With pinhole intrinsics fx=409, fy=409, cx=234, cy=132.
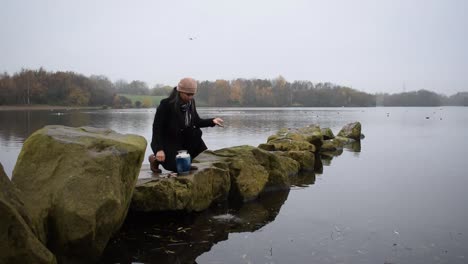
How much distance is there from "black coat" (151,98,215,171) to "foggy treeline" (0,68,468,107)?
10992 cm

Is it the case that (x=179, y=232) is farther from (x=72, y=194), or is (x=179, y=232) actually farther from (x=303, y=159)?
(x=303, y=159)

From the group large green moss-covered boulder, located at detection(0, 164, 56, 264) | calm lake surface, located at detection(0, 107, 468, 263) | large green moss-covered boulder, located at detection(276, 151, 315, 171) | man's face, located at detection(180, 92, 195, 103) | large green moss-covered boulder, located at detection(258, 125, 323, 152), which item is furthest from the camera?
large green moss-covered boulder, located at detection(258, 125, 323, 152)

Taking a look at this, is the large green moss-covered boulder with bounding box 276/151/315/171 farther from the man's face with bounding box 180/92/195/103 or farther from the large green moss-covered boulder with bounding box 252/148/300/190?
the man's face with bounding box 180/92/195/103

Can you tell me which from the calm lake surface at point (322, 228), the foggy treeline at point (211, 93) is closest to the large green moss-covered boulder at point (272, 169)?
the calm lake surface at point (322, 228)

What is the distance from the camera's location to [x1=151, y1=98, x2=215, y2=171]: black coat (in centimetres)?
897

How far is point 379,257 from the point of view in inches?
276

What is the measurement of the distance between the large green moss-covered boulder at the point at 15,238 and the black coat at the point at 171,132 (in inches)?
152

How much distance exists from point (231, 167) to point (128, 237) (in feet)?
12.8

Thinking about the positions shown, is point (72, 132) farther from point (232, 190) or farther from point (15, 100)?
point (15, 100)

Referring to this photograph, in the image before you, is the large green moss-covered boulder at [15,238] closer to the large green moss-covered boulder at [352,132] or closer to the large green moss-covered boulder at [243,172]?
the large green moss-covered boulder at [243,172]

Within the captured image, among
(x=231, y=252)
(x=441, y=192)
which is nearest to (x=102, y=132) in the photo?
(x=231, y=252)

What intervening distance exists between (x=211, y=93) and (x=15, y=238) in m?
158

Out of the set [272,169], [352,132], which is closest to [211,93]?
[352,132]

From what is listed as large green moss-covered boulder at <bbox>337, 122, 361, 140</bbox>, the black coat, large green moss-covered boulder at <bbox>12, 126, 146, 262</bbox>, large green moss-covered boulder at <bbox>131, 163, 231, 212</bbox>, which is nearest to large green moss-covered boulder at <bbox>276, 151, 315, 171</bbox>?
large green moss-covered boulder at <bbox>131, 163, 231, 212</bbox>
